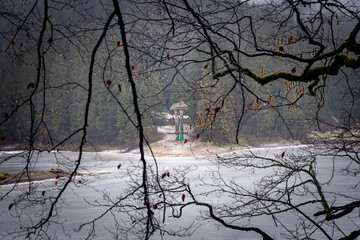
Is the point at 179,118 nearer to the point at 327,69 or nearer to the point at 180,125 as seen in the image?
the point at 180,125

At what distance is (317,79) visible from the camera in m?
3.91

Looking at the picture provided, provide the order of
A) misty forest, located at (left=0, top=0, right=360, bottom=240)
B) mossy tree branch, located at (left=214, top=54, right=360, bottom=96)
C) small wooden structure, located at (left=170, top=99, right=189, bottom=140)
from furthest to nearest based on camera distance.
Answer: small wooden structure, located at (left=170, top=99, right=189, bottom=140)
mossy tree branch, located at (left=214, top=54, right=360, bottom=96)
misty forest, located at (left=0, top=0, right=360, bottom=240)

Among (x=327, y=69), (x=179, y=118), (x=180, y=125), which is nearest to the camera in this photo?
(x=327, y=69)

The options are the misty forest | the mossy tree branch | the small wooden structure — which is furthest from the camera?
the small wooden structure

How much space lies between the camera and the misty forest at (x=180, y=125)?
218cm

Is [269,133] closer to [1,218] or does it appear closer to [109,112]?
[109,112]

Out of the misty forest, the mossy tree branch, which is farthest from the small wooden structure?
the mossy tree branch

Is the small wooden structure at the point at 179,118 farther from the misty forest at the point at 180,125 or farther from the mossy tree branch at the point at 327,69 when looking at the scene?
the mossy tree branch at the point at 327,69

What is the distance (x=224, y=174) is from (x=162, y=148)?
12.9 meters

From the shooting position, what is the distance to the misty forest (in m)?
2.18

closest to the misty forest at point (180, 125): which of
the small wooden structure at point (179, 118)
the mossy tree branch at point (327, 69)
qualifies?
the mossy tree branch at point (327, 69)

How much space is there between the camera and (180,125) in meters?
27.5

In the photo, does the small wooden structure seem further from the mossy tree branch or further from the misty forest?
the mossy tree branch

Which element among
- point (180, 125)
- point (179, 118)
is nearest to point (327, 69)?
point (179, 118)
